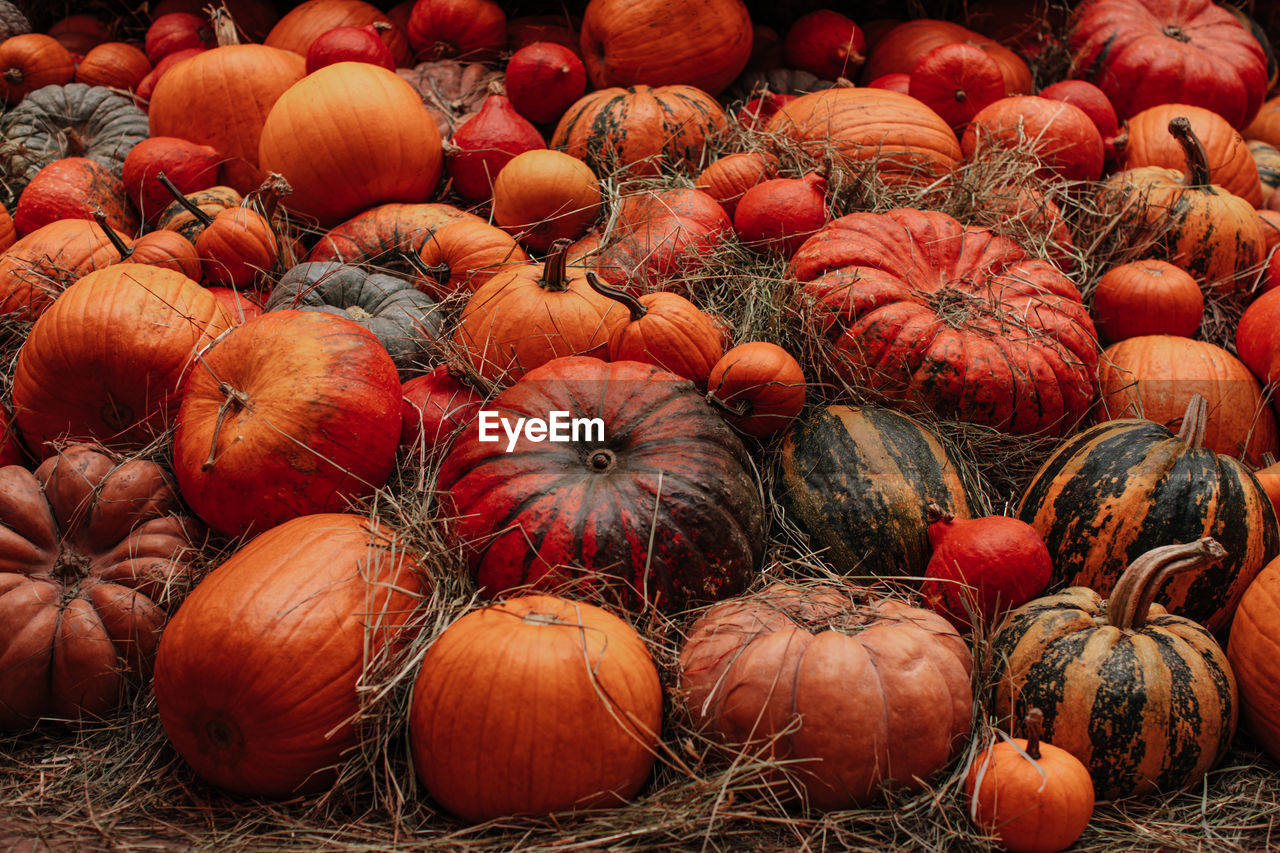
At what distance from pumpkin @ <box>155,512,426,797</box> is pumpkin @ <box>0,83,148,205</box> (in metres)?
3.28

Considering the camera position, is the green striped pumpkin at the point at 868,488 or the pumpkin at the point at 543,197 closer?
the green striped pumpkin at the point at 868,488

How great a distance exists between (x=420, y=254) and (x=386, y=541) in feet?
5.60

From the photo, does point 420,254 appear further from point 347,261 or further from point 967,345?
point 967,345

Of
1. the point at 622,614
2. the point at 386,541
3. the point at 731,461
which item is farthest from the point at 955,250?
the point at 386,541

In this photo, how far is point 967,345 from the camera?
3.32 meters

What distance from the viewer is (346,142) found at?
418 centimetres

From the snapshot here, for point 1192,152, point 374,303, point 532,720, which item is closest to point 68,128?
point 374,303

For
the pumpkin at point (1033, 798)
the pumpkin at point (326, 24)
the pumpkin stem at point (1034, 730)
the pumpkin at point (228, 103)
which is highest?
the pumpkin at point (326, 24)

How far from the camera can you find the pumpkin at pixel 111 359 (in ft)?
10.3

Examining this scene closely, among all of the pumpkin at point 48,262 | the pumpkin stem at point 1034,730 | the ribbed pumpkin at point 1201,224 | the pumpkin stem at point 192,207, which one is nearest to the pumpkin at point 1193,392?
the ribbed pumpkin at point 1201,224

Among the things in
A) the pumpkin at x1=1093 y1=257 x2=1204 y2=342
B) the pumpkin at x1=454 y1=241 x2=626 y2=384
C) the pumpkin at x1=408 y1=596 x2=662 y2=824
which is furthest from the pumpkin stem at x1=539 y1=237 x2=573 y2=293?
the pumpkin at x1=1093 y1=257 x2=1204 y2=342

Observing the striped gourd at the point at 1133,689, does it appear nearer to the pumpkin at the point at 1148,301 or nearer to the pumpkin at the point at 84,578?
→ the pumpkin at the point at 1148,301

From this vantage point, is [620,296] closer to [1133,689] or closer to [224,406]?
[224,406]

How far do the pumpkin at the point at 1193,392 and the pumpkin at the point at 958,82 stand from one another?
5.90 ft
